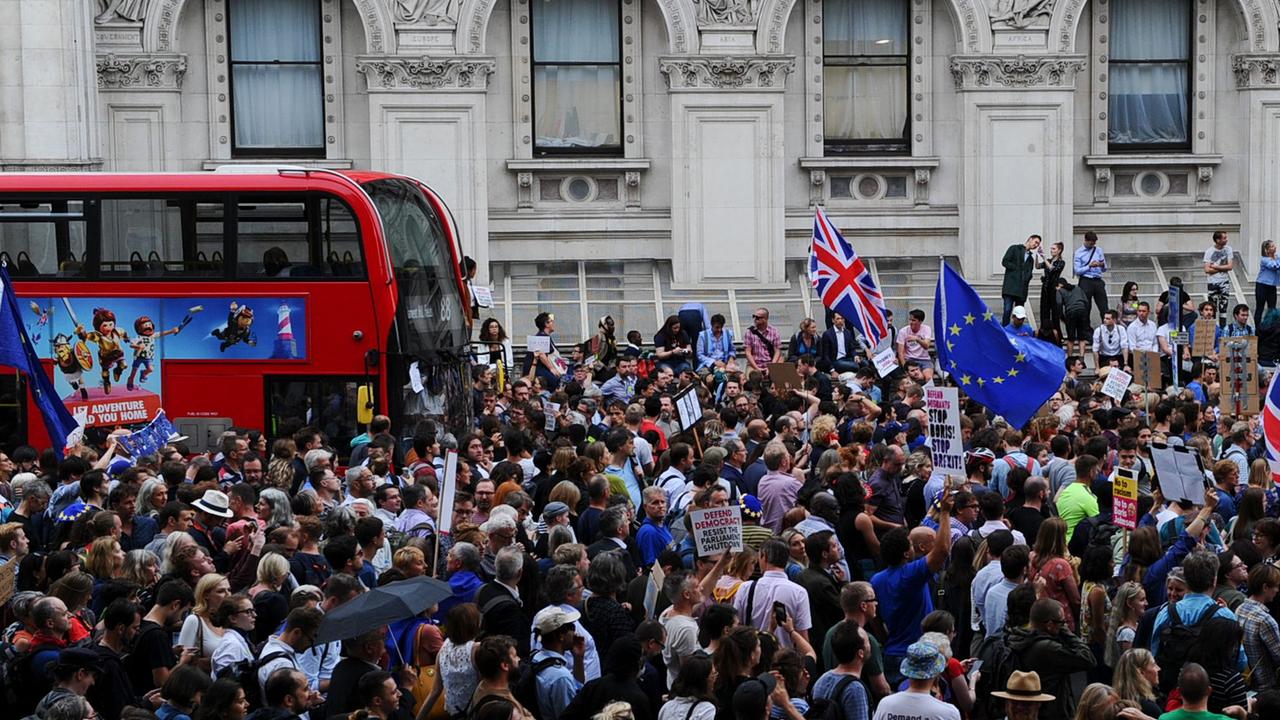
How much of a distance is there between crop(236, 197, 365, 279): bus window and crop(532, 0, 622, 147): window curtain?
11.0m

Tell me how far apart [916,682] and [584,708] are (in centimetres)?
162

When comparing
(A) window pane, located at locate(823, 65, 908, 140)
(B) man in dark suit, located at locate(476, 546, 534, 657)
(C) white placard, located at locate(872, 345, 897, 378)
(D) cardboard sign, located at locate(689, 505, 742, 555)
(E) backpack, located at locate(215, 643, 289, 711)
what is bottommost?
(E) backpack, located at locate(215, 643, 289, 711)

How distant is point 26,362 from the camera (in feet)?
56.3

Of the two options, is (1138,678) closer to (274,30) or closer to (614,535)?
(614,535)

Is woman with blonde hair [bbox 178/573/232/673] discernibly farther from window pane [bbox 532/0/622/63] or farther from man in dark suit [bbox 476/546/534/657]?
window pane [bbox 532/0/622/63]

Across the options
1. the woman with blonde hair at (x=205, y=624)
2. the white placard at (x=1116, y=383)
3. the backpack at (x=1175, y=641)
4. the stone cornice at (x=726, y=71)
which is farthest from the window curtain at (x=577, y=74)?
the backpack at (x=1175, y=641)

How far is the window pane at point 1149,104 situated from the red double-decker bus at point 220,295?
1557cm

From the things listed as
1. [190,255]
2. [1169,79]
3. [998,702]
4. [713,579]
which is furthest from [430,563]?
[1169,79]

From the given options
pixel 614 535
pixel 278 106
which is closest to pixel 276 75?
pixel 278 106

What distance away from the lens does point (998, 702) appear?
10195mm

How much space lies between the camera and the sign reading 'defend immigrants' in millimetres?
14516

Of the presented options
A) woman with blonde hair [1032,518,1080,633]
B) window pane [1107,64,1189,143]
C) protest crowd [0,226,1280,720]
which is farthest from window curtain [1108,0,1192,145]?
woman with blonde hair [1032,518,1080,633]

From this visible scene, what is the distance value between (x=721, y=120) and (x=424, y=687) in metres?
21.2

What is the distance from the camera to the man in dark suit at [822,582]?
11484mm
